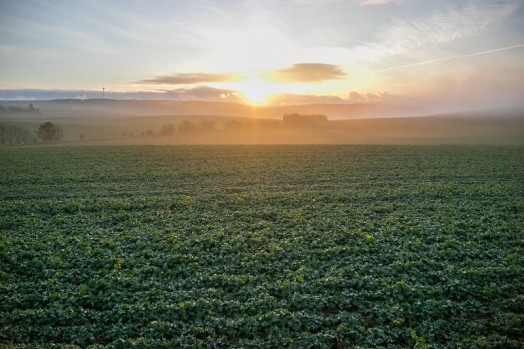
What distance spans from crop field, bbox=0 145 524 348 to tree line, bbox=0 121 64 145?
65728 millimetres

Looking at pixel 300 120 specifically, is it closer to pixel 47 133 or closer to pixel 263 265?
pixel 47 133

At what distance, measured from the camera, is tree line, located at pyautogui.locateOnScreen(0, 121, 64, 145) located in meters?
86.0

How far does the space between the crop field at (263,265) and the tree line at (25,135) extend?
65.7m

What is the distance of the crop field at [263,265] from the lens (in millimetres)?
11320

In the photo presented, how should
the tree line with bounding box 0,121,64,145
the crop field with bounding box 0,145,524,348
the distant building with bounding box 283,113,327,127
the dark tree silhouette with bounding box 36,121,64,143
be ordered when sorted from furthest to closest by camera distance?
the distant building with bounding box 283,113,327,127
the dark tree silhouette with bounding box 36,121,64,143
the tree line with bounding box 0,121,64,145
the crop field with bounding box 0,145,524,348

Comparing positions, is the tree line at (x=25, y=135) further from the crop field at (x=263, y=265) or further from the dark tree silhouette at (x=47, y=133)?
the crop field at (x=263, y=265)

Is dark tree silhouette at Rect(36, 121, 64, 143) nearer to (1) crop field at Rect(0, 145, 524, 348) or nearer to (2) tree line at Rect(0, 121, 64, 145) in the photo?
(2) tree line at Rect(0, 121, 64, 145)

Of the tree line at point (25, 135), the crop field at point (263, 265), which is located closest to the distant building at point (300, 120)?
the tree line at point (25, 135)

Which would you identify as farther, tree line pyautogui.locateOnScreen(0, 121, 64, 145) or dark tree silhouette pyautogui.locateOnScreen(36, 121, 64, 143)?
dark tree silhouette pyautogui.locateOnScreen(36, 121, 64, 143)

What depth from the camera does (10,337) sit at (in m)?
11.1

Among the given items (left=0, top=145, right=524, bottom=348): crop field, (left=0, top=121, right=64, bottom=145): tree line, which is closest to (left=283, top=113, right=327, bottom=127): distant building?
(left=0, top=121, right=64, bottom=145): tree line

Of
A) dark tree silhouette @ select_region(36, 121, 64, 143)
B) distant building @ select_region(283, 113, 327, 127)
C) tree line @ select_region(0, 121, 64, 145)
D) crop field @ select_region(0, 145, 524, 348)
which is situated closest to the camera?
crop field @ select_region(0, 145, 524, 348)

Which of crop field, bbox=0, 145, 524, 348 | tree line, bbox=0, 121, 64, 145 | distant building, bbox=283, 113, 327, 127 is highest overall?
distant building, bbox=283, 113, 327, 127

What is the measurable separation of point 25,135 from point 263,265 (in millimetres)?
93120
